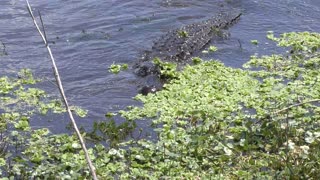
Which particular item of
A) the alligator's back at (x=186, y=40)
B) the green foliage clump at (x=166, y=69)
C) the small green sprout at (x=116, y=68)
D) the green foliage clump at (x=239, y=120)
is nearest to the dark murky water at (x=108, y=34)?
the small green sprout at (x=116, y=68)

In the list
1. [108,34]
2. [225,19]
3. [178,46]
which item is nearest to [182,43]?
[178,46]

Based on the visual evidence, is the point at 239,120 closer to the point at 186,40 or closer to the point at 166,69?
A: the point at 166,69

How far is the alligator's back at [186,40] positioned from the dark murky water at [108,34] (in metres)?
0.20

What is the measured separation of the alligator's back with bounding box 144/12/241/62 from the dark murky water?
20 cm

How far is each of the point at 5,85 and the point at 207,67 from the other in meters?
2.39

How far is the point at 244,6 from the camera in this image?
9.16 metres

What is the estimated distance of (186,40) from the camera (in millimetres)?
7297

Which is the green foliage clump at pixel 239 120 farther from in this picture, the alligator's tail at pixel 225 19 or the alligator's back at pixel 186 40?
the alligator's tail at pixel 225 19

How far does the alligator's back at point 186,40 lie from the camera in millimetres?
6918

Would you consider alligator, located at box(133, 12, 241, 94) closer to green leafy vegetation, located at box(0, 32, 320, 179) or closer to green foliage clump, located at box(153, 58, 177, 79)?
green foliage clump, located at box(153, 58, 177, 79)

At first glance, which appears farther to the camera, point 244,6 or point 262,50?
point 244,6

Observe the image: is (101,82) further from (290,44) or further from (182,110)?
(290,44)

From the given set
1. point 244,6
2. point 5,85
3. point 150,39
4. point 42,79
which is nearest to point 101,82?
point 42,79

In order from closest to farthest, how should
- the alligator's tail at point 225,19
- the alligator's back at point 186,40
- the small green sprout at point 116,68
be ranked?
1. the small green sprout at point 116,68
2. the alligator's back at point 186,40
3. the alligator's tail at point 225,19
